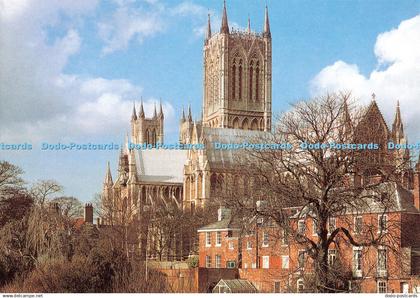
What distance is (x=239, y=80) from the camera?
460 feet

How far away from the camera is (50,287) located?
112 ft

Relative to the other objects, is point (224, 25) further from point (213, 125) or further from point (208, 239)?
point (208, 239)

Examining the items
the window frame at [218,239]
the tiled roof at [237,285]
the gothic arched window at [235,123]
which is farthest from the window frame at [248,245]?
the gothic arched window at [235,123]

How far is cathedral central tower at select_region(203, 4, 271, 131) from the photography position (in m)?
137

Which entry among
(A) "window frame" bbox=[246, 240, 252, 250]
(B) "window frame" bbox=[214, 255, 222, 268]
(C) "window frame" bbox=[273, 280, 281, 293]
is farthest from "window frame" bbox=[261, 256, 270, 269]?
(B) "window frame" bbox=[214, 255, 222, 268]

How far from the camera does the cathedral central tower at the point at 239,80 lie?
137 m

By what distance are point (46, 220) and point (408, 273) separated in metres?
20.8

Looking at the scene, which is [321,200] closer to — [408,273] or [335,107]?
[335,107]

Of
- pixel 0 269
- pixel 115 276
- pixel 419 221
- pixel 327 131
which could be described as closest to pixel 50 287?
pixel 115 276

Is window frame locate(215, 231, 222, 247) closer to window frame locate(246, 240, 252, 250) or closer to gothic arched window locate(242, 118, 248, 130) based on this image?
window frame locate(246, 240, 252, 250)

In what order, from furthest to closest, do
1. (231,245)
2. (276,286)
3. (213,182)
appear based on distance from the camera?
1. (213,182)
2. (231,245)
3. (276,286)

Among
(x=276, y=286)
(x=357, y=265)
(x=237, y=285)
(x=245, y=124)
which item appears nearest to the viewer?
(x=357, y=265)

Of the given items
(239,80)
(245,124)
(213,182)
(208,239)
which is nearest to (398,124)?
(208,239)

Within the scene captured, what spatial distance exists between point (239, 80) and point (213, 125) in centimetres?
895
